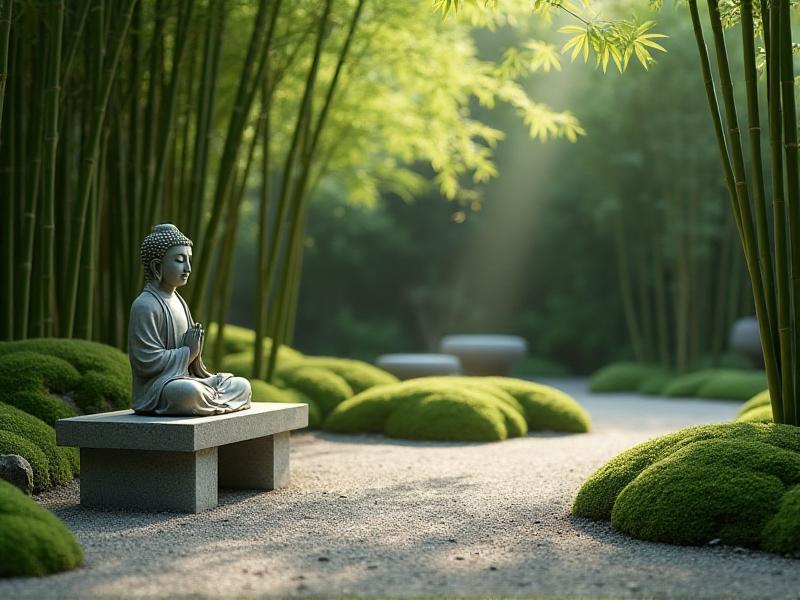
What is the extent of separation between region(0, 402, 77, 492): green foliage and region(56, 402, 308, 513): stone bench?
1.45ft

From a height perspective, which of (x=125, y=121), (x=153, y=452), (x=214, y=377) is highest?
(x=125, y=121)

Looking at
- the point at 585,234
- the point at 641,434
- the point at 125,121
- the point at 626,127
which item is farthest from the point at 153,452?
the point at 585,234

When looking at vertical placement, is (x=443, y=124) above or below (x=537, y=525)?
above

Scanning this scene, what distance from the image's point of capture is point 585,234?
1728cm

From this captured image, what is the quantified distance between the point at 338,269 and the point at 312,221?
112cm

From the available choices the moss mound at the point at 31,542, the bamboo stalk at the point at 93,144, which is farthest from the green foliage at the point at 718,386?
the moss mound at the point at 31,542

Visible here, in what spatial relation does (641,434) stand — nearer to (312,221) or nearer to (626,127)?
(626,127)

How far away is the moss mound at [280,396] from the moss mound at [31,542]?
364cm

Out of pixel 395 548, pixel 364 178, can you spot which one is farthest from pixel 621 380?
pixel 395 548

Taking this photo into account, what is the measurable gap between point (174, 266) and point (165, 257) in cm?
6

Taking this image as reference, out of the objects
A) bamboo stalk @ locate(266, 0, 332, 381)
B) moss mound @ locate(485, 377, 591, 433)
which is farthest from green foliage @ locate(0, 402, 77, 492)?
moss mound @ locate(485, 377, 591, 433)

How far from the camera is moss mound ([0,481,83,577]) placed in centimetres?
305

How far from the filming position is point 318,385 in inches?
323

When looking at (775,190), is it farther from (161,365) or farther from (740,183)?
(161,365)
